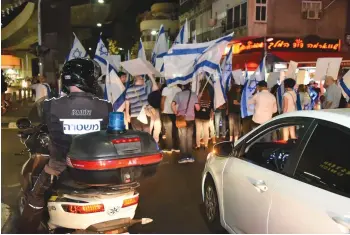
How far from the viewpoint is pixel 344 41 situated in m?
27.9

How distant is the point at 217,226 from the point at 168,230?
0.60 meters

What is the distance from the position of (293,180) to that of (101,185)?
151cm

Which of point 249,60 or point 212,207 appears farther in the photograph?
point 249,60

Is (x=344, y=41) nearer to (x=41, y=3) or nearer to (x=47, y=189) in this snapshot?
(x=41, y=3)

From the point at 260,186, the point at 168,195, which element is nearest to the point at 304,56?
the point at 168,195

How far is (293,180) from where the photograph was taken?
3.31 m

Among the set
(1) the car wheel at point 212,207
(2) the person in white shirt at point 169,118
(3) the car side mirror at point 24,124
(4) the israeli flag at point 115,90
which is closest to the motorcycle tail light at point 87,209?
(3) the car side mirror at point 24,124

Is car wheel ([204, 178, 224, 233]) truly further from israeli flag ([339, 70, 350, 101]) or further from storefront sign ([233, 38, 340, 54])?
storefront sign ([233, 38, 340, 54])

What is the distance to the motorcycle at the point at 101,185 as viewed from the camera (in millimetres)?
3225

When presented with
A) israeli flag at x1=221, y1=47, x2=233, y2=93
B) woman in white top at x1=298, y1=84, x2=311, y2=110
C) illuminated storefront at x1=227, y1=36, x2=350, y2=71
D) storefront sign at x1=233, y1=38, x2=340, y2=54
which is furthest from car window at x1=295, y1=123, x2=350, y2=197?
storefront sign at x1=233, y1=38, x2=340, y2=54

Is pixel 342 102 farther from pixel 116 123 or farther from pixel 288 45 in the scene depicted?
pixel 288 45

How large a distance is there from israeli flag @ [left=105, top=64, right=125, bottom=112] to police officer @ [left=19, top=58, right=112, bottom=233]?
20.3 ft

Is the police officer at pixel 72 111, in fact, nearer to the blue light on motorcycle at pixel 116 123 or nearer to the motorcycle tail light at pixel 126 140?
the blue light on motorcycle at pixel 116 123

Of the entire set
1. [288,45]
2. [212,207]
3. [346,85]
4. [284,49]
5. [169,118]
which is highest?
[288,45]
